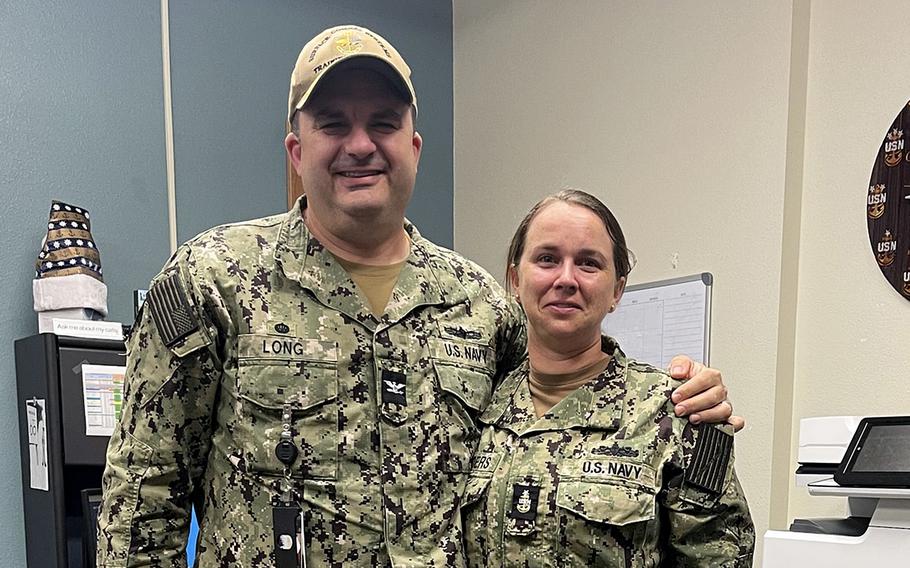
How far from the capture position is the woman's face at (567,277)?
1367 mm

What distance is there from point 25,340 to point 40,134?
68 centimetres

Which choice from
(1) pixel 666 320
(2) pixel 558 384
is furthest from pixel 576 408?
(1) pixel 666 320

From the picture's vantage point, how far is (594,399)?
139 centimetres

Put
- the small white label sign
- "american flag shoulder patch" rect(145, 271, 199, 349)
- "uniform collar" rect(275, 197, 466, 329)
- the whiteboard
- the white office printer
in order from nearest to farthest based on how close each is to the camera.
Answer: "american flag shoulder patch" rect(145, 271, 199, 349) → "uniform collar" rect(275, 197, 466, 329) → the white office printer → the small white label sign → the whiteboard

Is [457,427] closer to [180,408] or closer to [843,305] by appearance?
[180,408]

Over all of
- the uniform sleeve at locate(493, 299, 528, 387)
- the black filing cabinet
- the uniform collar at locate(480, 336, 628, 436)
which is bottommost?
the black filing cabinet

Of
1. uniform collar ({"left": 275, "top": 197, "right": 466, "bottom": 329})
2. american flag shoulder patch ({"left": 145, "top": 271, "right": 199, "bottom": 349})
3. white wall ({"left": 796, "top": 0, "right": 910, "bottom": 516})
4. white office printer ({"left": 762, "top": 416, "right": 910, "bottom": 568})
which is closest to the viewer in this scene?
american flag shoulder patch ({"left": 145, "top": 271, "right": 199, "bottom": 349})

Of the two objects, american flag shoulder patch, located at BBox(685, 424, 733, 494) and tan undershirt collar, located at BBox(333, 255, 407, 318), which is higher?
tan undershirt collar, located at BBox(333, 255, 407, 318)

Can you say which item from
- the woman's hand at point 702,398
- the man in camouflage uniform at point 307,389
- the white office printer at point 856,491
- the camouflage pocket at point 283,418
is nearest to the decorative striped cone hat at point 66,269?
the man in camouflage uniform at point 307,389

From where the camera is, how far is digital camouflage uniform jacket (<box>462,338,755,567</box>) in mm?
1298

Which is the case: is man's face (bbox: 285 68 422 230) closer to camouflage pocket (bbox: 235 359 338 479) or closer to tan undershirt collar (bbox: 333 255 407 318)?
tan undershirt collar (bbox: 333 255 407 318)

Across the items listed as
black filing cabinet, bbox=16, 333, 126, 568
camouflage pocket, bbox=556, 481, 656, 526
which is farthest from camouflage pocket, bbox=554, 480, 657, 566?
black filing cabinet, bbox=16, 333, 126, 568

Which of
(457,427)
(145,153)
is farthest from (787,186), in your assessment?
(145,153)

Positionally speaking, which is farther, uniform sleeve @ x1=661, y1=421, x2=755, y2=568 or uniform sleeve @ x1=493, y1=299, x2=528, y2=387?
uniform sleeve @ x1=493, y1=299, x2=528, y2=387
